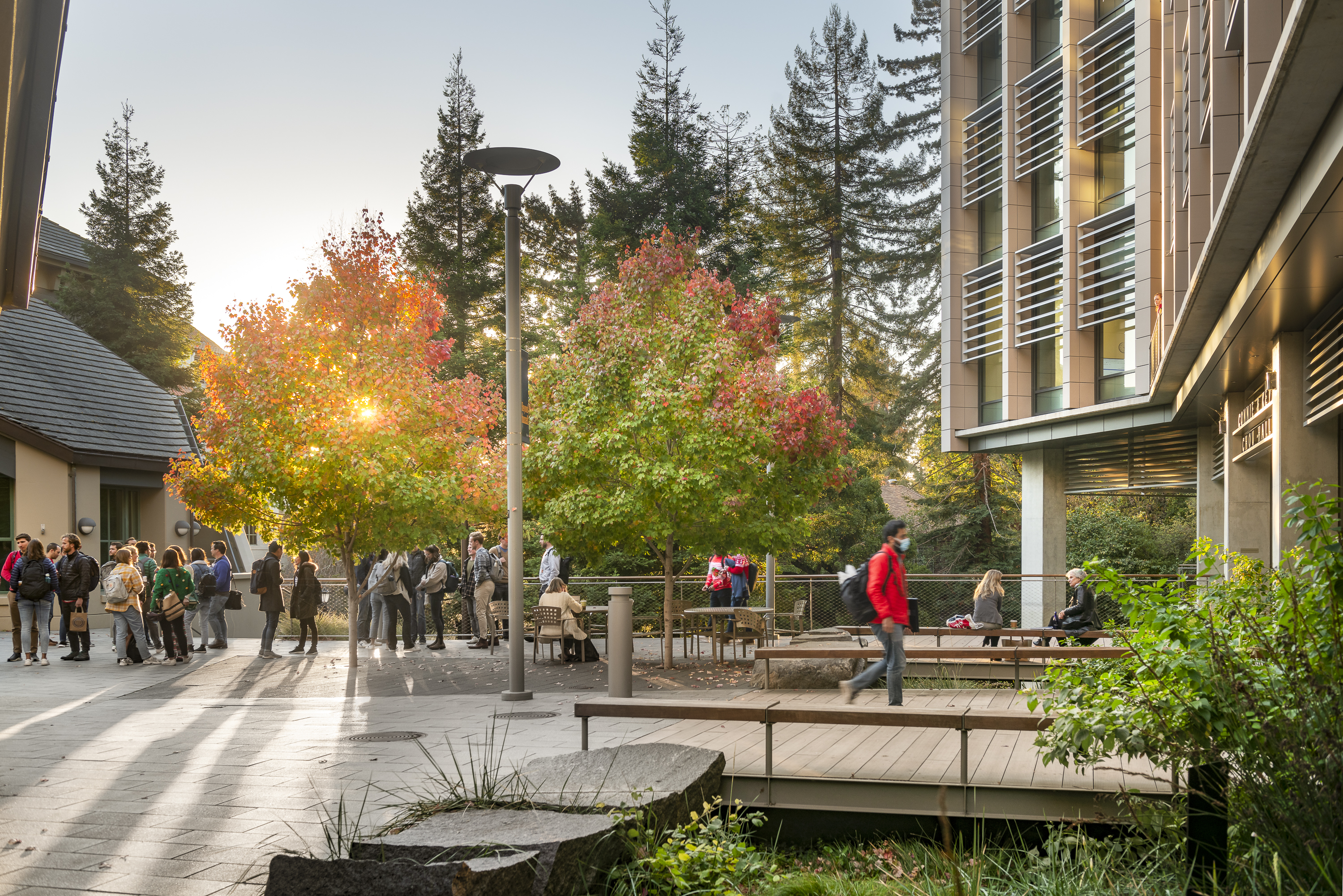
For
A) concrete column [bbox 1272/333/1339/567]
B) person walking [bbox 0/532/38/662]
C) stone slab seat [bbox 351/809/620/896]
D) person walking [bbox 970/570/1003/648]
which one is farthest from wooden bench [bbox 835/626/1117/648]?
person walking [bbox 0/532/38/662]

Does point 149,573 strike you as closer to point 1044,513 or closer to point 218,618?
point 218,618

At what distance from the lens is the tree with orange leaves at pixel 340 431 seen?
15359 millimetres

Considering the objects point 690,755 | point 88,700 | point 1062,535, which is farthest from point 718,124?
point 690,755

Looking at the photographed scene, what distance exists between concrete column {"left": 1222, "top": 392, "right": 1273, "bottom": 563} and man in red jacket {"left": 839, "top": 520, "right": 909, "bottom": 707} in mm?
7355

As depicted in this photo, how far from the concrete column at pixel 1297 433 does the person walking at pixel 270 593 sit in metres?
14.8

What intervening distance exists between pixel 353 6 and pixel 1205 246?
12058 mm

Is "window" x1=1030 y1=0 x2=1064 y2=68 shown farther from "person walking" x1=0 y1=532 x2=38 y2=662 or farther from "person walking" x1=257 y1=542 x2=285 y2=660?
"person walking" x1=0 y1=532 x2=38 y2=662

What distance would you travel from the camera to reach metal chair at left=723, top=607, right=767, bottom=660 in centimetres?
1541

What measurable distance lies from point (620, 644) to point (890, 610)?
10.3 ft

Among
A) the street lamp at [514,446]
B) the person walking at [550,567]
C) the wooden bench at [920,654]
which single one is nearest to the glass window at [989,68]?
the person walking at [550,567]

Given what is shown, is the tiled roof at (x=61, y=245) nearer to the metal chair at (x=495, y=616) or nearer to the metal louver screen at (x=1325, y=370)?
the metal chair at (x=495, y=616)

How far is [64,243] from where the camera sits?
39.8 meters

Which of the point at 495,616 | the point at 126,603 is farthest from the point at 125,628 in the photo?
the point at 495,616

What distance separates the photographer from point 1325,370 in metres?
9.82
